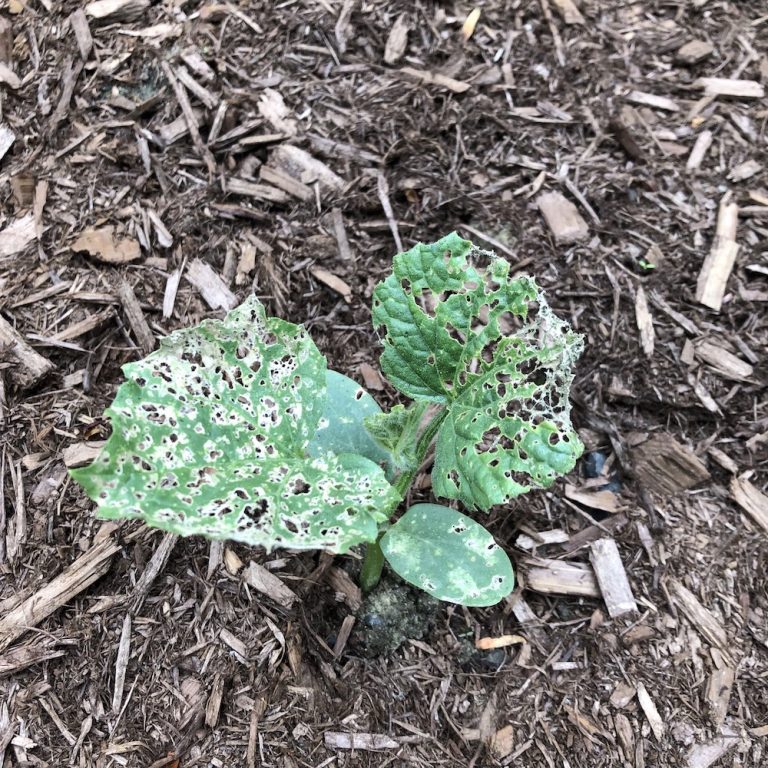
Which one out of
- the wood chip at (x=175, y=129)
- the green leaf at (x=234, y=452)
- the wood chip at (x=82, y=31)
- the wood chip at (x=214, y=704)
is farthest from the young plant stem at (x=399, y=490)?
the wood chip at (x=82, y=31)

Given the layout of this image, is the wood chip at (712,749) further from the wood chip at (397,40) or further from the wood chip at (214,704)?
the wood chip at (397,40)

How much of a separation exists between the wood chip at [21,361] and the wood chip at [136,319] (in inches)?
10.5

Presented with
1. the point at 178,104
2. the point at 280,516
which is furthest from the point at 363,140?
the point at 280,516

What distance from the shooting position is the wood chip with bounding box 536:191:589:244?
2.47 metres

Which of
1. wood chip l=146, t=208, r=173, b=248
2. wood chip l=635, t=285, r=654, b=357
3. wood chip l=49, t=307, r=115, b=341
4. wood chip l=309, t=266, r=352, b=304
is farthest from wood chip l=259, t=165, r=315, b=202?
wood chip l=635, t=285, r=654, b=357

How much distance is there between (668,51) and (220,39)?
6.05ft

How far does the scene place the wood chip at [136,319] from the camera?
219cm

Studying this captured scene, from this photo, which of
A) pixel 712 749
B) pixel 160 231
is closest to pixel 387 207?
pixel 160 231

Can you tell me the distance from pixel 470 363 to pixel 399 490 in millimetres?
353

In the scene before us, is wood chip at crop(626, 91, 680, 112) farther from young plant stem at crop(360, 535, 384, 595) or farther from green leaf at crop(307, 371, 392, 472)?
young plant stem at crop(360, 535, 384, 595)

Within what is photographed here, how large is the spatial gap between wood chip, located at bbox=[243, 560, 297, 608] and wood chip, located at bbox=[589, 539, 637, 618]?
2.96 ft

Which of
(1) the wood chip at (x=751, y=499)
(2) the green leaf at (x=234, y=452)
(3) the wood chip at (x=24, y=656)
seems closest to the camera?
(2) the green leaf at (x=234, y=452)

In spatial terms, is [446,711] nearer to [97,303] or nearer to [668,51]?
[97,303]

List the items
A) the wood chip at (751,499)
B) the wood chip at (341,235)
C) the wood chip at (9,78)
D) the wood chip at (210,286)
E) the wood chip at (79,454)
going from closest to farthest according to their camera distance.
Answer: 1. the wood chip at (79,454)
2. the wood chip at (751,499)
3. the wood chip at (210,286)
4. the wood chip at (341,235)
5. the wood chip at (9,78)
